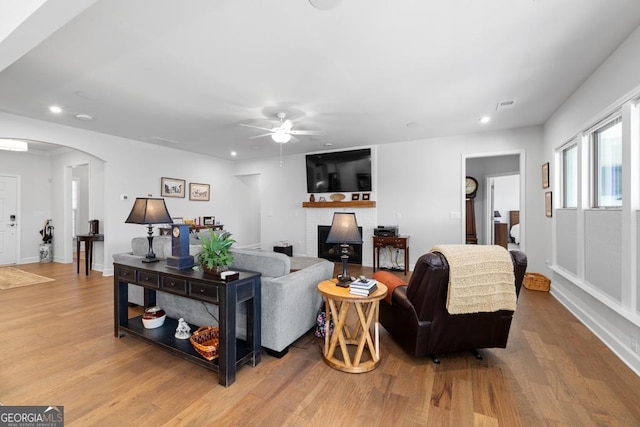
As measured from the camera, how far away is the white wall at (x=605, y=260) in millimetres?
2182

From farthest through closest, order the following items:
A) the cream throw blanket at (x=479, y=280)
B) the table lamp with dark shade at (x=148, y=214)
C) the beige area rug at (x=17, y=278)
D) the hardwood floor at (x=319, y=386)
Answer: the beige area rug at (x=17, y=278)
the table lamp with dark shade at (x=148, y=214)
the cream throw blanket at (x=479, y=280)
the hardwood floor at (x=319, y=386)

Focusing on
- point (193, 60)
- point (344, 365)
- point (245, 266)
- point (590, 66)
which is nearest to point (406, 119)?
point (590, 66)

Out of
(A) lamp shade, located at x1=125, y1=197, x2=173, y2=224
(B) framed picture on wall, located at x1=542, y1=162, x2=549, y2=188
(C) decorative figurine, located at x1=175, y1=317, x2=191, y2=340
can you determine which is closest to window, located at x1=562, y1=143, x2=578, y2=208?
(B) framed picture on wall, located at x1=542, y1=162, x2=549, y2=188

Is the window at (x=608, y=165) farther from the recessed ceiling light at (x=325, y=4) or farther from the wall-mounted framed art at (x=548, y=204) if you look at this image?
the recessed ceiling light at (x=325, y=4)

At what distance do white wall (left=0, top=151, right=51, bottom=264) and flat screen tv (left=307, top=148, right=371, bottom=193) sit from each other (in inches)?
247

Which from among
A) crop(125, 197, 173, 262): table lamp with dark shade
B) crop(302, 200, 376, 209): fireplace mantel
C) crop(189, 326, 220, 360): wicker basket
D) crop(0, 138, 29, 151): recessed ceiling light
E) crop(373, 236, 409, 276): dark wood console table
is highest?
crop(0, 138, 29, 151): recessed ceiling light

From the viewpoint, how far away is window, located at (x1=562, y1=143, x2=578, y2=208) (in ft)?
11.4

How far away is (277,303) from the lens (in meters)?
2.18

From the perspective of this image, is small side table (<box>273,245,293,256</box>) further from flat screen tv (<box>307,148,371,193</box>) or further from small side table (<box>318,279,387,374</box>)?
small side table (<box>318,279,387,374</box>)

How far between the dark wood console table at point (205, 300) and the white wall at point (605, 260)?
114 inches

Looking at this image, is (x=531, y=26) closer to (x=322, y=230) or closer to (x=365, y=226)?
(x=365, y=226)

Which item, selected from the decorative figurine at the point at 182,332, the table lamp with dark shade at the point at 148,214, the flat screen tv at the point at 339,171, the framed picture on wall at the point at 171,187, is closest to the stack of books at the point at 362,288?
the decorative figurine at the point at 182,332

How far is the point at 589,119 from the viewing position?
2.92m

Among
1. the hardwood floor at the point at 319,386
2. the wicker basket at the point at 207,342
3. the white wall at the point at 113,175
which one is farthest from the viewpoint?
the white wall at the point at 113,175
